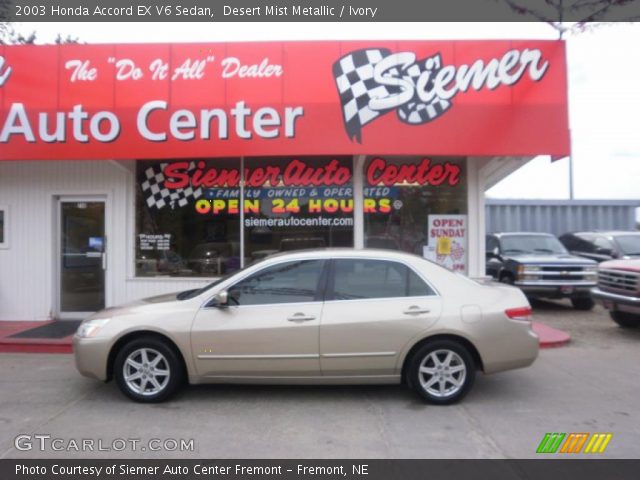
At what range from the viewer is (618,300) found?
27.9 ft

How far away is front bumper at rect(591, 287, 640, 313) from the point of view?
26.9 ft

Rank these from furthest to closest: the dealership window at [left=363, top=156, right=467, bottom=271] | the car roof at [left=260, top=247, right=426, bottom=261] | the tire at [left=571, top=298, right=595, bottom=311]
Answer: the tire at [left=571, top=298, right=595, bottom=311] → the dealership window at [left=363, top=156, right=467, bottom=271] → the car roof at [left=260, top=247, right=426, bottom=261]

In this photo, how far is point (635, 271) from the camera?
8.27 metres

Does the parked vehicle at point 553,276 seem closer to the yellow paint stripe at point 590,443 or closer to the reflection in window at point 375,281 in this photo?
the reflection in window at point 375,281

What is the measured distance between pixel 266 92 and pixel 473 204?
4.17 meters

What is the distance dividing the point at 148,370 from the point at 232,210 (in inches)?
180

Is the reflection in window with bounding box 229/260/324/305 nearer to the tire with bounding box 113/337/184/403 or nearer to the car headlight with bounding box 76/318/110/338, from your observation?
the tire with bounding box 113/337/184/403

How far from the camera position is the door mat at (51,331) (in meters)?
7.98

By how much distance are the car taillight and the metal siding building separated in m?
12.8

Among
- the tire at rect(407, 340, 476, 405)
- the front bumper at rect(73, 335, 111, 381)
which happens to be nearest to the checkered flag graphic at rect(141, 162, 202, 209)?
the front bumper at rect(73, 335, 111, 381)

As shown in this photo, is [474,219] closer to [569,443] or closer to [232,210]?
[232,210]

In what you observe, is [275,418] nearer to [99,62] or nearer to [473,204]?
[473,204]

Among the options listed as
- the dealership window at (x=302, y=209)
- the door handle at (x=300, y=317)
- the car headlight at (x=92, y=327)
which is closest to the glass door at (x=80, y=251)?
the dealership window at (x=302, y=209)

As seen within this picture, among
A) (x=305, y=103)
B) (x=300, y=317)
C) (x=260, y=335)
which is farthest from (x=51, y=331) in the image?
(x=305, y=103)
